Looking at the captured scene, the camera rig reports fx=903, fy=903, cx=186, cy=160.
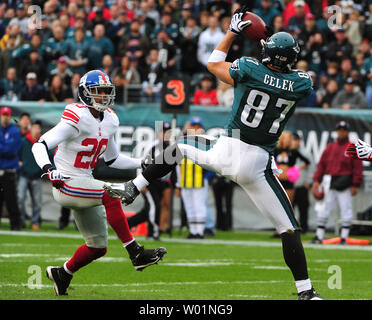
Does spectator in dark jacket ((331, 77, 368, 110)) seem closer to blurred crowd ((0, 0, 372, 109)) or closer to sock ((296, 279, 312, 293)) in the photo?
blurred crowd ((0, 0, 372, 109))

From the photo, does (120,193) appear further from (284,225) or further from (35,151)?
(284,225)

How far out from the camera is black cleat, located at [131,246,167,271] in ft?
25.6

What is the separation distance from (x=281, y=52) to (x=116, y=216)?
2.03 m

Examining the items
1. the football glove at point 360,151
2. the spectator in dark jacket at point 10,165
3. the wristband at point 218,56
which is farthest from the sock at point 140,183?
the spectator in dark jacket at point 10,165

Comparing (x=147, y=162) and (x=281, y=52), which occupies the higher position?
(x=281, y=52)

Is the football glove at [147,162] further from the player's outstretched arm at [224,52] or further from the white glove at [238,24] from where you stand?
the white glove at [238,24]

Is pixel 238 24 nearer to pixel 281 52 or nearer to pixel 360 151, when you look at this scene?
pixel 281 52

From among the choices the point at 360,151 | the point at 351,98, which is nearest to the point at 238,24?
the point at 360,151

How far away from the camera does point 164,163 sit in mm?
7309

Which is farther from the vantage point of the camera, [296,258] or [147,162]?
[147,162]

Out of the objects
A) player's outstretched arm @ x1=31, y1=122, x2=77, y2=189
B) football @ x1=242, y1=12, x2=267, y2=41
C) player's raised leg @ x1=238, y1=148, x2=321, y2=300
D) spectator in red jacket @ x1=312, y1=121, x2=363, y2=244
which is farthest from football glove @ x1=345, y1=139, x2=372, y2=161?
spectator in red jacket @ x1=312, y1=121, x2=363, y2=244

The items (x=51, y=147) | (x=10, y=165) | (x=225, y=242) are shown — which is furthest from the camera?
(x=10, y=165)

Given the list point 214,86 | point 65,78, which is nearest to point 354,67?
point 214,86

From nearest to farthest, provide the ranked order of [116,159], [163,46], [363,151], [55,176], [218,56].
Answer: [55,176] < [218,56] < [363,151] < [116,159] < [163,46]
